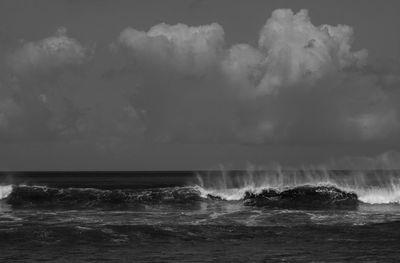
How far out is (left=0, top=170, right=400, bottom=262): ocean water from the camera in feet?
99.5

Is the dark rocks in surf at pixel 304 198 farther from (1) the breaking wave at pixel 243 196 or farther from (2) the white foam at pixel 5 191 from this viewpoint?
(2) the white foam at pixel 5 191

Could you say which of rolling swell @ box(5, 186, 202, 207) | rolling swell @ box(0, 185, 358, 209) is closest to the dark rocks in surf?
rolling swell @ box(0, 185, 358, 209)

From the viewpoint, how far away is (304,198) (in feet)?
189

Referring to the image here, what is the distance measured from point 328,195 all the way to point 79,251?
32.5 metres

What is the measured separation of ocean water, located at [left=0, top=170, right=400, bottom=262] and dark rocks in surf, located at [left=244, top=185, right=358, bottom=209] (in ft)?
0.32

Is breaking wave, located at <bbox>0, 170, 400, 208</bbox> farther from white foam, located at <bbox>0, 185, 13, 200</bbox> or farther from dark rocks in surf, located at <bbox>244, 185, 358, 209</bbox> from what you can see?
white foam, located at <bbox>0, 185, 13, 200</bbox>

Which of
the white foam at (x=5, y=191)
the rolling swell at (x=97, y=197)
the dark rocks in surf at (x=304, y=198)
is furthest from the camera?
the white foam at (x=5, y=191)

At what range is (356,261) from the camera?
27.8m

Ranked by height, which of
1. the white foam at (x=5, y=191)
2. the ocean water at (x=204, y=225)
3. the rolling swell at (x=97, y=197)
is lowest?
the ocean water at (x=204, y=225)

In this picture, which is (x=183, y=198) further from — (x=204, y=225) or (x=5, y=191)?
(x=5, y=191)

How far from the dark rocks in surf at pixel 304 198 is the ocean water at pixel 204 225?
10 centimetres

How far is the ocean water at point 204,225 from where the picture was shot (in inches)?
1194

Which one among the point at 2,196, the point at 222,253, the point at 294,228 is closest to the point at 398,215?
the point at 294,228

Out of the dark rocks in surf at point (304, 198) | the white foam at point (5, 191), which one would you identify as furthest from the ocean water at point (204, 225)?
the white foam at point (5, 191)
